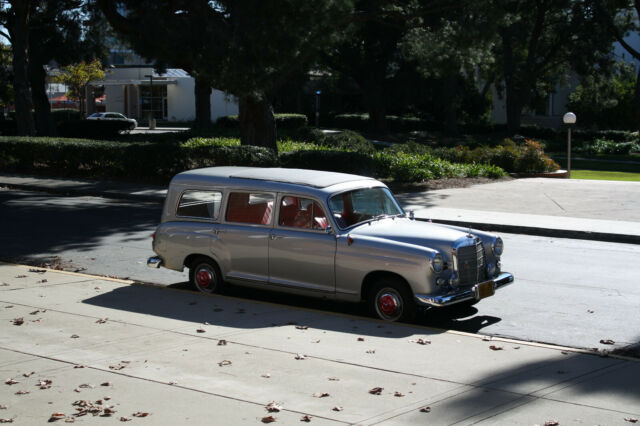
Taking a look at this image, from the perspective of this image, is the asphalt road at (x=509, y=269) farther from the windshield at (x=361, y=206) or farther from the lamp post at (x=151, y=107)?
the lamp post at (x=151, y=107)

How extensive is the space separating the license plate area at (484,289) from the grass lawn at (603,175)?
2177 centimetres

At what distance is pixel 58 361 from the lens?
Result: 659 centimetres

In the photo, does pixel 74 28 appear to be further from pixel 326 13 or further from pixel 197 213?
pixel 197 213

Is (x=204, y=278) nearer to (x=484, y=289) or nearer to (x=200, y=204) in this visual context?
(x=200, y=204)

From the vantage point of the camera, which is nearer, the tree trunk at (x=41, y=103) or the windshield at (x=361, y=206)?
the windshield at (x=361, y=206)

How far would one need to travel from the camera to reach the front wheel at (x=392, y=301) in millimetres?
8352

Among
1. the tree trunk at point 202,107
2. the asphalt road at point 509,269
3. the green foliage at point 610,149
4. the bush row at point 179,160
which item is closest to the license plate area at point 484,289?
the asphalt road at point 509,269

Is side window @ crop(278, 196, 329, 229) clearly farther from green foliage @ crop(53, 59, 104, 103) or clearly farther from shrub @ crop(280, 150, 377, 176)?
green foliage @ crop(53, 59, 104, 103)

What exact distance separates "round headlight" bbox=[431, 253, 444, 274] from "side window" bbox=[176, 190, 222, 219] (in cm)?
299

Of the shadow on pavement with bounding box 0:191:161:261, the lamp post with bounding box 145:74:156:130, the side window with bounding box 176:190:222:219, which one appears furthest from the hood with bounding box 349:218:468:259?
the lamp post with bounding box 145:74:156:130

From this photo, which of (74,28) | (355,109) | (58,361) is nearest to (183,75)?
(355,109)

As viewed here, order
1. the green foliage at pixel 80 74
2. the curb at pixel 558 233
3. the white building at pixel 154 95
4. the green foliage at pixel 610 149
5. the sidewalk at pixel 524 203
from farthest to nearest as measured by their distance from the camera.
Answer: the white building at pixel 154 95, the green foliage at pixel 80 74, the green foliage at pixel 610 149, the sidewalk at pixel 524 203, the curb at pixel 558 233

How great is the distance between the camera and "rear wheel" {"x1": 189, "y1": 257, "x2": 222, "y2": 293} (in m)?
9.77

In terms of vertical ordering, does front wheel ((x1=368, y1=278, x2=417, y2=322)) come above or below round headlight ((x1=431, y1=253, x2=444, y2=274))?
below
